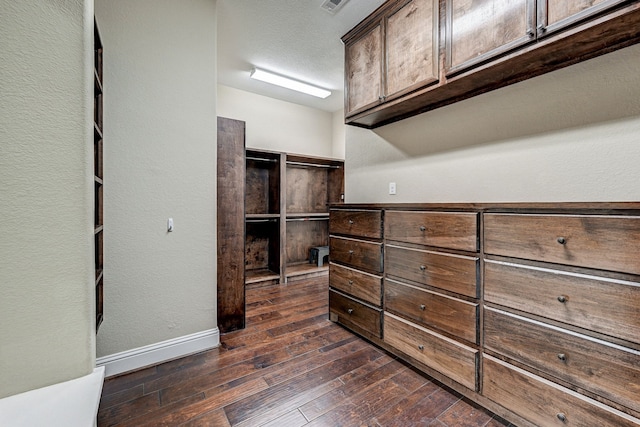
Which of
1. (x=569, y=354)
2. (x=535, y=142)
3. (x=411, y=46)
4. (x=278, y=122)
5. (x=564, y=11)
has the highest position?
(x=278, y=122)

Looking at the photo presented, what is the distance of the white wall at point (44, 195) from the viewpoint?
0.78 meters

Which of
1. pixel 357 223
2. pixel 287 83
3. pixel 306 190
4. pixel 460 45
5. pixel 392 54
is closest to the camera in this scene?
pixel 460 45

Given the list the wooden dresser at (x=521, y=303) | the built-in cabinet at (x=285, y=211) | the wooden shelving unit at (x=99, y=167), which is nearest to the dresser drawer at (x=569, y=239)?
the wooden dresser at (x=521, y=303)

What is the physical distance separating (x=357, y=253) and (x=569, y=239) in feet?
4.53

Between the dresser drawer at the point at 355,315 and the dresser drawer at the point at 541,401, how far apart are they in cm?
81

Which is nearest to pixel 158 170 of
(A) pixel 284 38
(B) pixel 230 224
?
(B) pixel 230 224

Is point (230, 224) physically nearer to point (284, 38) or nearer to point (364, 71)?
point (364, 71)

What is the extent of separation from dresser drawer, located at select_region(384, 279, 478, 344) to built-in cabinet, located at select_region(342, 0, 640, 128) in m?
1.38

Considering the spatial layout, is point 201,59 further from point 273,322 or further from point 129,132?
point 273,322

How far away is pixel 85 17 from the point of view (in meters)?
0.85

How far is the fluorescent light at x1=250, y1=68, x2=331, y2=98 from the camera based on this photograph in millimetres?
3545

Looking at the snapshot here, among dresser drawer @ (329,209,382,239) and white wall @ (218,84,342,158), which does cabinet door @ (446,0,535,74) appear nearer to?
dresser drawer @ (329,209,382,239)

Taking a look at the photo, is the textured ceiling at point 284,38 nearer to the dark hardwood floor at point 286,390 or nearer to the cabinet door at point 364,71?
the cabinet door at point 364,71

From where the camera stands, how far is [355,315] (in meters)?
2.40
